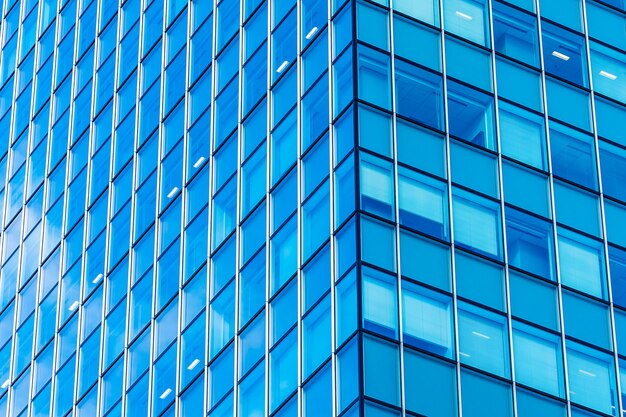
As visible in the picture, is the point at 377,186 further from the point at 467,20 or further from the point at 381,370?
the point at 467,20

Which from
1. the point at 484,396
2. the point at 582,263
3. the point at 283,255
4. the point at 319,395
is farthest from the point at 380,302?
the point at 582,263

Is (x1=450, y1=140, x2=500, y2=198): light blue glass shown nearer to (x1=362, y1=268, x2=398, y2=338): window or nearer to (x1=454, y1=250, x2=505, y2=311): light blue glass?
(x1=454, y1=250, x2=505, y2=311): light blue glass

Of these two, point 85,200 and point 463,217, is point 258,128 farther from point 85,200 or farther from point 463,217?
point 85,200

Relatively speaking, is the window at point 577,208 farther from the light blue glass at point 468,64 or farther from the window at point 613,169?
the light blue glass at point 468,64

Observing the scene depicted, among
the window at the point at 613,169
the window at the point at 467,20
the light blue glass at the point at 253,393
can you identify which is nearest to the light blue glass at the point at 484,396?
the light blue glass at the point at 253,393

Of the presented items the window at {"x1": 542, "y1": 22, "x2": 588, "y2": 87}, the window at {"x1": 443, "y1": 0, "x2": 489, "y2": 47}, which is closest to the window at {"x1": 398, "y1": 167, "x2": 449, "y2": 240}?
the window at {"x1": 443, "y1": 0, "x2": 489, "y2": 47}

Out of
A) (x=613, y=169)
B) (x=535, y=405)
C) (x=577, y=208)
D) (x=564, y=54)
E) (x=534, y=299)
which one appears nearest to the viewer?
(x=535, y=405)

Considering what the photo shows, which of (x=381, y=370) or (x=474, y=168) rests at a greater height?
(x=474, y=168)

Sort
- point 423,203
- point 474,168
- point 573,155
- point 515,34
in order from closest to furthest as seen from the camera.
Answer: point 423,203, point 474,168, point 573,155, point 515,34

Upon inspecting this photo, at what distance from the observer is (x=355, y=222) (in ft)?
155

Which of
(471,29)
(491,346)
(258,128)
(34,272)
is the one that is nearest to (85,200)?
(34,272)

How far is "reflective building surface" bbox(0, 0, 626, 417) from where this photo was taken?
47.2 meters

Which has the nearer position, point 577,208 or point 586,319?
point 586,319

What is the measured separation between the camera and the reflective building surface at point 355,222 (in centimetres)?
4722
